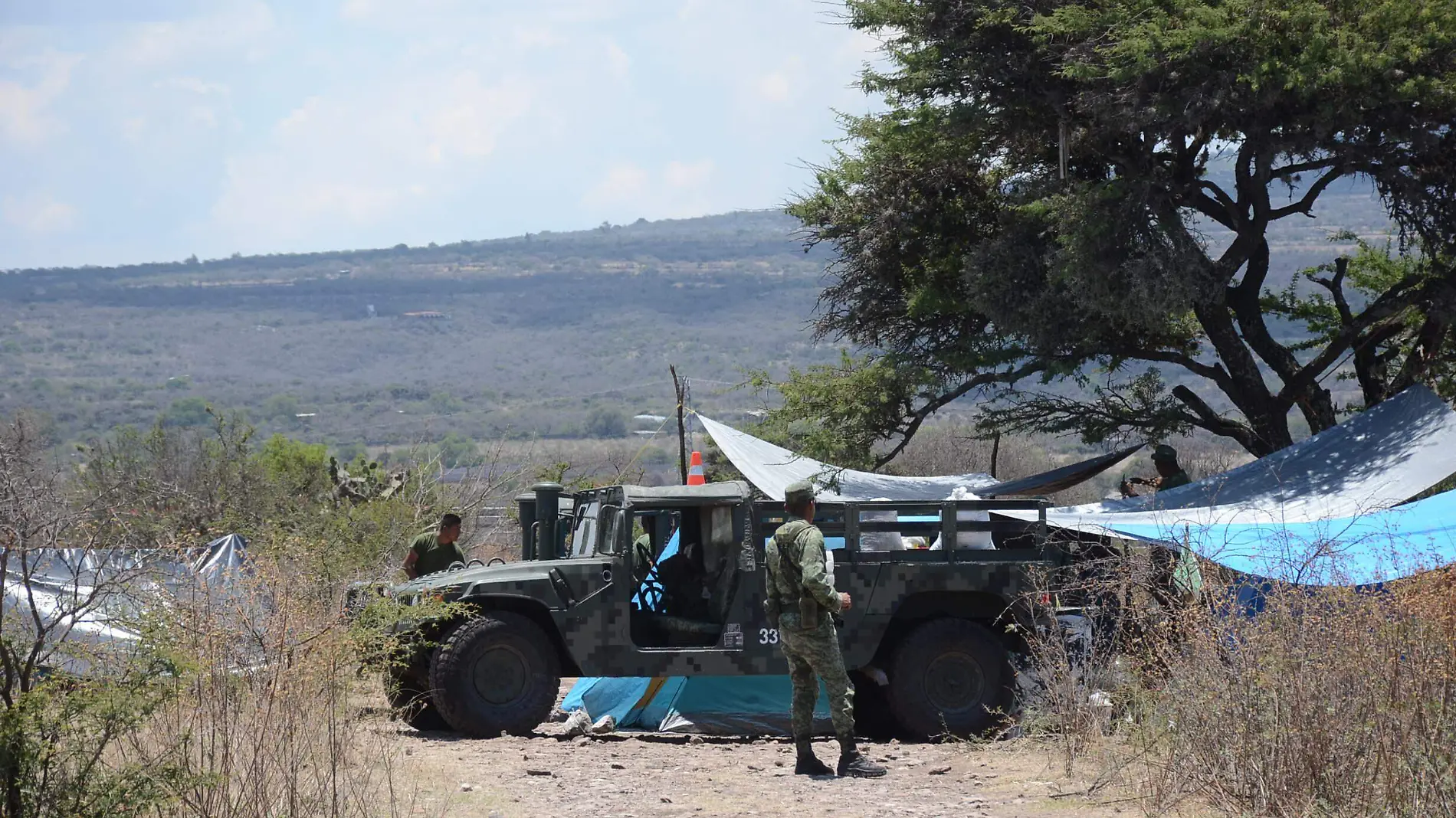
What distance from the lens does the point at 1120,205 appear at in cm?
1612

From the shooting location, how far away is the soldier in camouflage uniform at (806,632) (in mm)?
8289

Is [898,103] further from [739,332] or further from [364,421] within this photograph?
[739,332]

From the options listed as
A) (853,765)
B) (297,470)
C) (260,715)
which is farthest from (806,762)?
(297,470)

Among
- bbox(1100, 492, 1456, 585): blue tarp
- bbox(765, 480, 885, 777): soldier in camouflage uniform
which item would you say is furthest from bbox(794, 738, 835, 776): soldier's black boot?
bbox(1100, 492, 1456, 585): blue tarp

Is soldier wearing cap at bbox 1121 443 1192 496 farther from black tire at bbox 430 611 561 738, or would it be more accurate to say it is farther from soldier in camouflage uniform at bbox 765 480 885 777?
black tire at bbox 430 611 561 738

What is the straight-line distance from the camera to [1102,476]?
4872cm

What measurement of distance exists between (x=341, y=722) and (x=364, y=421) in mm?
104980

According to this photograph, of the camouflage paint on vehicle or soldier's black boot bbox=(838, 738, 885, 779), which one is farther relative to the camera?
the camouflage paint on vehicle

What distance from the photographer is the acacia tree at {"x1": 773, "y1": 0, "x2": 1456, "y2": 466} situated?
593 inches

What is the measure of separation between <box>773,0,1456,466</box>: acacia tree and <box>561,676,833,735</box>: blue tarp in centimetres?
702

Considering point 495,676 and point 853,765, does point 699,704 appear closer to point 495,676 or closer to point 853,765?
point 495,676

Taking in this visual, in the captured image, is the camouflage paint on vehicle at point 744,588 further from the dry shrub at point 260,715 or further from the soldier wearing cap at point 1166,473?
the soldier wearing cap at point 1166,473

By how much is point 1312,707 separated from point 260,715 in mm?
4397

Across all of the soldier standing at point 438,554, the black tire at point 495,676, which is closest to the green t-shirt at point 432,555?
the soldier standing at point 438,554
